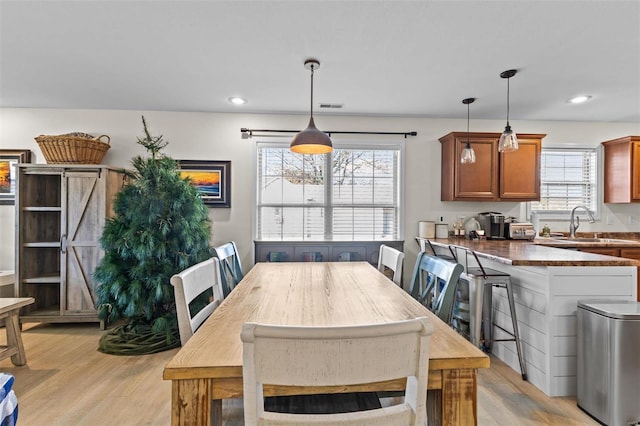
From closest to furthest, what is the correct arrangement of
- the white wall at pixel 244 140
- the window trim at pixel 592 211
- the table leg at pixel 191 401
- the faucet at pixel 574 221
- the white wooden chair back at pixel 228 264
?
1. the table leg at pixel 191 401
2. the white wooden chair back at pixel 228 264
3. the white wall at pixel 244 140
4. the faucet at pixel 574 221
5. the window trim at pixel 592 211

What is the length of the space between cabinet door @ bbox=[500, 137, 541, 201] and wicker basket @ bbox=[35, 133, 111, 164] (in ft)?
15.3

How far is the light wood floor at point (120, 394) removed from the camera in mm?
1895

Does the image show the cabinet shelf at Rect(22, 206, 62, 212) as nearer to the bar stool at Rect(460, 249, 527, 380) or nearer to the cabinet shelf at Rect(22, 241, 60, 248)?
the cabinet shelf at Rect(22, 241, 60, 248)

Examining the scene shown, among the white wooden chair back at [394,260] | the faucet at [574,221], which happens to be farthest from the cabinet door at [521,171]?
the white wooden chair back at [394,260]

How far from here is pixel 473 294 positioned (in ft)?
8.05

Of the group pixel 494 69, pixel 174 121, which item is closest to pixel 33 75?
pixel 174 121

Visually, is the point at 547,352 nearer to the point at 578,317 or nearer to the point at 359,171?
the point at 578,317

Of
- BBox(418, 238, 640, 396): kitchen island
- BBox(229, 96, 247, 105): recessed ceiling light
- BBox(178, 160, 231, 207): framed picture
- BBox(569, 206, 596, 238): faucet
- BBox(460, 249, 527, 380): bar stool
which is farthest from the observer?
BBox(569, 206, 596, 238): faucet

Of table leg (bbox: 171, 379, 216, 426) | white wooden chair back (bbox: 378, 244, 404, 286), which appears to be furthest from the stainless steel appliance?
table leg (bbox: 171, 379, 216, 426)

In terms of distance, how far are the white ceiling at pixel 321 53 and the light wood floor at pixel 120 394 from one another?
242 centimetres

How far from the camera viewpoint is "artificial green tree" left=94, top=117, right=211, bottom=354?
2.80m

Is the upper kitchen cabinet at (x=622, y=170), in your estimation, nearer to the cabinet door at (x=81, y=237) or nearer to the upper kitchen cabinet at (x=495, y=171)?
the upper kitchen cabinet at (x=495, y=171)

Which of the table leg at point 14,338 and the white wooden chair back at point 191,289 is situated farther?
the table leg at point 14,338

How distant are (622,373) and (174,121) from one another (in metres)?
4.53
